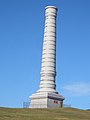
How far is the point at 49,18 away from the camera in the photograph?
3415 inches

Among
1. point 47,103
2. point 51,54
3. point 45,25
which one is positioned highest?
point 45,25

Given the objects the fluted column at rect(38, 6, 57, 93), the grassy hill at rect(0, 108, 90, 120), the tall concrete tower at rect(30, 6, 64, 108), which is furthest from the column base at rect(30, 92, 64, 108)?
the grassy hill at rect(0, 108, 90, 120)

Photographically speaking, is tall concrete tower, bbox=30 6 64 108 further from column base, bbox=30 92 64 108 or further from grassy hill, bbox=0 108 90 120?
grassy hill, bbox=0 108 90 120

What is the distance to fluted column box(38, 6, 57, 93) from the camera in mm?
81750

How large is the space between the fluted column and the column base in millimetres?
1597

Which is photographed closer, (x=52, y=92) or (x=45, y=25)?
(x=52, y=92)

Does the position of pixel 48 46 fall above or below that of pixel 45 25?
below

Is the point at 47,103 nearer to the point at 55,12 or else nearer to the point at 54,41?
the point at 54,41

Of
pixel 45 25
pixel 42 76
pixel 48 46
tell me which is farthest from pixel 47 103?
pixel 45 25

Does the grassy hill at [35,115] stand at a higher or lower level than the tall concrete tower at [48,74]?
lower

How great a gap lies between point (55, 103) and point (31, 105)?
5542 mm

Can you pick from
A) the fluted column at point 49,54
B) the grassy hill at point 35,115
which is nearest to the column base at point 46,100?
the fluted column at point 49,54

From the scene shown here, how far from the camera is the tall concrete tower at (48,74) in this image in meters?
79.2

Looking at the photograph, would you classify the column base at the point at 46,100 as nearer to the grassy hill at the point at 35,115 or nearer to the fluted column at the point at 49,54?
the fluted column at the point at 49,54
